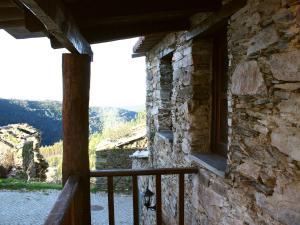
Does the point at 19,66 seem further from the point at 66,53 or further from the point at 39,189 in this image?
the point at 66,53

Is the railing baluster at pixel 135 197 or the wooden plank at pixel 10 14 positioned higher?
the wooden plank at pixel 10 14

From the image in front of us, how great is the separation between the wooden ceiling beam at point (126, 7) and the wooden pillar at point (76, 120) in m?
0.41

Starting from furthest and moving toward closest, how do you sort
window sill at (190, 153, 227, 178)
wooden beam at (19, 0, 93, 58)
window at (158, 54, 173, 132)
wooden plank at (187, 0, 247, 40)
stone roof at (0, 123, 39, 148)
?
stone roof at (0, 123, 39, 148) < window at (158, 54, 173, 132) < window sill at (190, 153, 227, 178) < wooden plank at (187, 0, 247, 40) < wooden beam at (19, 0, 93, 58)

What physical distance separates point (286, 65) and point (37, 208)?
24.4ft

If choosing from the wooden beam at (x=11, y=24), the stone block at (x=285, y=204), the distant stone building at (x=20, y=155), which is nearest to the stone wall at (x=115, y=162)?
the distant stone building at (x=20, y=155)

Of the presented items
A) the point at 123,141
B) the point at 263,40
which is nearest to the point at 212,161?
the point at 263,40

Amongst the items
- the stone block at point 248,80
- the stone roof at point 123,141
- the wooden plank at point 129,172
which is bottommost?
the stone roof at point 123,141

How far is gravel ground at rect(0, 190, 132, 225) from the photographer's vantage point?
7270 millimetres

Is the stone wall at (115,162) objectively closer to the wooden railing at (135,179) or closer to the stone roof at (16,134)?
the stone roof at (16,134)

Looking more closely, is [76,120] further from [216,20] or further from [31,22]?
[216,20]

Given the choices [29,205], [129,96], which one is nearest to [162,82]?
[29,205]

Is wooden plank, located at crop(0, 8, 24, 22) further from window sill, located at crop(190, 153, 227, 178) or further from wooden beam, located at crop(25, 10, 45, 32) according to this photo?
window sill, located at crop(190, 153, 227, 178)

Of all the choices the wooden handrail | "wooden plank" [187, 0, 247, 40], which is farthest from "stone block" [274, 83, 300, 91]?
the wooden handrail

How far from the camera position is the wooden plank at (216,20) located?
2358 millimetres
